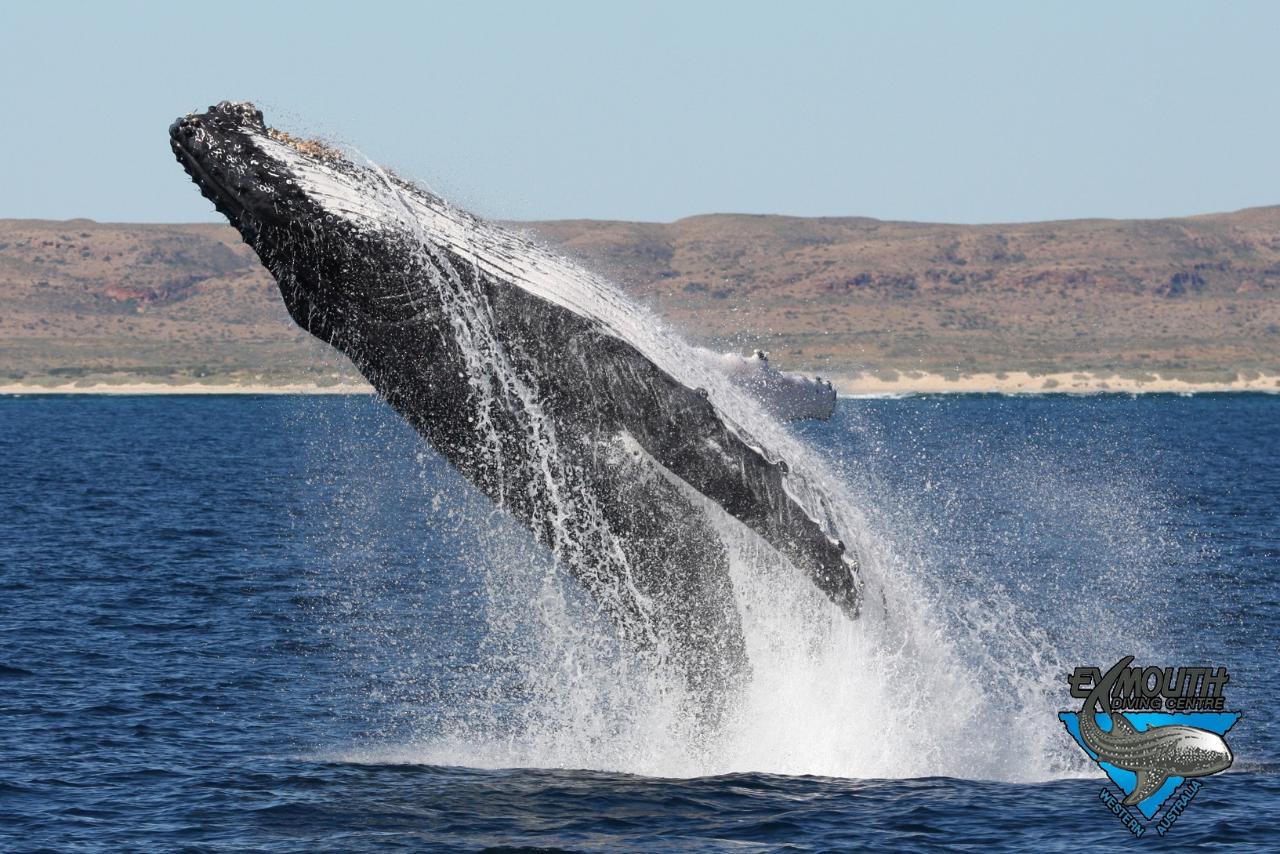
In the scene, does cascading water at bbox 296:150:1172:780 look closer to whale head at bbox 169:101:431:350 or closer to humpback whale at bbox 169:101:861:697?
humpback whale at bbox 169:101:861:697

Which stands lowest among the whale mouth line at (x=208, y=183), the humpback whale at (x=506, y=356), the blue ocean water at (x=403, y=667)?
the blue ocean water at (x=403, y=667)

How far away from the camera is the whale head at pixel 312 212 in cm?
1416

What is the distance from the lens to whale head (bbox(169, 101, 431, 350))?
558 inches

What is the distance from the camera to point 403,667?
24.0m

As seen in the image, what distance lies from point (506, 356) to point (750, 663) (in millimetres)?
3979

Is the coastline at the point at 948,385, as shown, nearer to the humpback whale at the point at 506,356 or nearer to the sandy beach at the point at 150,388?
the sandy beach at the point at 150,388

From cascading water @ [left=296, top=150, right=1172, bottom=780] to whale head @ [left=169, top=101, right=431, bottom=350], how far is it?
19cm

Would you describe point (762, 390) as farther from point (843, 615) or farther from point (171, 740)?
point (171, 740)

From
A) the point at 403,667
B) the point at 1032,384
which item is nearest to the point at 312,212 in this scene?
the point at 403,667

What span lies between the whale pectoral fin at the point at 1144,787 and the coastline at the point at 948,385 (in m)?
154

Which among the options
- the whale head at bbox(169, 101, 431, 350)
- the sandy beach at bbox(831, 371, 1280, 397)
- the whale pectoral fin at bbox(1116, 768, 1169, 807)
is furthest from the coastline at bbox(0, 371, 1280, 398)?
the whale head at bbox(169, 101, 431, 350)

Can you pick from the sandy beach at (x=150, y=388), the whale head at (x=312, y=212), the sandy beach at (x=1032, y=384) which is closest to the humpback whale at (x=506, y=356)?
the whale head at (x=312, y=212)

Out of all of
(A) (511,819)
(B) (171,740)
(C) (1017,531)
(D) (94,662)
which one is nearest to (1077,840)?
(A) (511,819)

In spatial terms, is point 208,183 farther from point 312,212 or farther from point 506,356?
point 506,356
